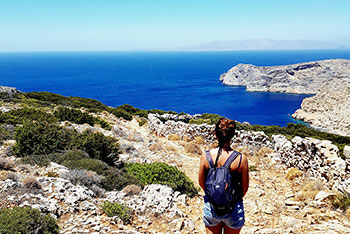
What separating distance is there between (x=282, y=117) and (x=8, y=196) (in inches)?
3486

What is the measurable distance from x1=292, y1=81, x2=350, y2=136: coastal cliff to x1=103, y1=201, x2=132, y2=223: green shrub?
6913 cm

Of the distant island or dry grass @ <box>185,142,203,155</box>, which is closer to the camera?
dry grass @ <box>185,142,203,155</box>

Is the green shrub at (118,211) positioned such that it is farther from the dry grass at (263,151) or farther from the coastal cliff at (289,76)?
the coastal cliff at (289,76)

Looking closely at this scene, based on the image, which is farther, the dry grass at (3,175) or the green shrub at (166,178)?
the green shrub at (166,178)

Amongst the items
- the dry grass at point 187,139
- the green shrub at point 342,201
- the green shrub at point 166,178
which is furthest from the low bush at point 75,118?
the green shrub at point 342,201

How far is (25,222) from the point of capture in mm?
4449

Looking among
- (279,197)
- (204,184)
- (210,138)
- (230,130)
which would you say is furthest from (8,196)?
(210,138)

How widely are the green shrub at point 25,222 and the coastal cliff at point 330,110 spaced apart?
70958mm

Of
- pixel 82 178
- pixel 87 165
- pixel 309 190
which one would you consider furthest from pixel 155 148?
pixel 309 190

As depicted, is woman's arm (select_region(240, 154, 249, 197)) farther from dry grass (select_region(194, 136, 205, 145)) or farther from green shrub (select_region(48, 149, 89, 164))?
dry grass (select_region(194, 136, 205, 145))

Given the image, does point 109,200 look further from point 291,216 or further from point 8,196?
point 291,216

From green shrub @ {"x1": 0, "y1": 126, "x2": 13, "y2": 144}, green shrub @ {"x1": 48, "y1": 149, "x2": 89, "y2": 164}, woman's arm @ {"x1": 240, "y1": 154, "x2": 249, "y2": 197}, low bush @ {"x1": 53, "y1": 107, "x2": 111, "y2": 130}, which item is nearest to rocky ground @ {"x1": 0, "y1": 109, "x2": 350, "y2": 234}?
green shrub @ {"x1": 0, "y1": 126, "x2": 13, "y2": 144}

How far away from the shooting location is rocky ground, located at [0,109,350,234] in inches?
224

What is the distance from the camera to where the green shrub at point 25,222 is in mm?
4273
